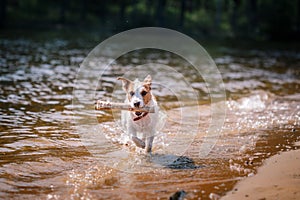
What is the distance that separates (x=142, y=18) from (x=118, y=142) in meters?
39.2

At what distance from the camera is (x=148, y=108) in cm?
673

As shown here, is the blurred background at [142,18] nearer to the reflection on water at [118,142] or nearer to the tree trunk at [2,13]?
the tree trunk at [2,13]

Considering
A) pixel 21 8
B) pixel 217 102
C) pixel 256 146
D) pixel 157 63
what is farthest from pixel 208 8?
pixel 256 146

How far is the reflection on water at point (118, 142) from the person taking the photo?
17.2ft

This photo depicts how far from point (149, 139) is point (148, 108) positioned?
1.89ft

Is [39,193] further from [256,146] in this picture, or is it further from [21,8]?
[21,8]

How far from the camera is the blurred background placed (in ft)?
132

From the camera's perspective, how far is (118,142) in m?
7.59

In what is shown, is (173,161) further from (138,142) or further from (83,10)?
(83,10)

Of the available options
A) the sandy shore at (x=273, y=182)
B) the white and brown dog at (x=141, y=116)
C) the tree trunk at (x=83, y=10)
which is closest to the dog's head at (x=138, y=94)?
the white and brown dog at (x=141, y=116)

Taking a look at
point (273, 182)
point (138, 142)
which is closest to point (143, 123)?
point (138, 142)

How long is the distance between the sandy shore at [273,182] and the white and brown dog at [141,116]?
6.44 ft

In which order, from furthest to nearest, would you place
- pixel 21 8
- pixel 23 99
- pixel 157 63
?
pixel 21 8 < pixel 157 63 < pixel 23 99

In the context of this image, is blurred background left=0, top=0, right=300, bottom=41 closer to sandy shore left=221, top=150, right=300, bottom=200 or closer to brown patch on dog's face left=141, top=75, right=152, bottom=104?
brown patch on dog's face left=141, top=75, right=152, bottom=104
